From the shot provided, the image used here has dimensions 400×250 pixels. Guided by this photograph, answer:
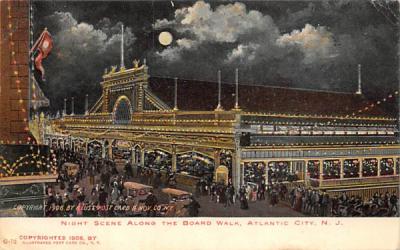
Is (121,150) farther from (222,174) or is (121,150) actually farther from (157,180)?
(222,174)

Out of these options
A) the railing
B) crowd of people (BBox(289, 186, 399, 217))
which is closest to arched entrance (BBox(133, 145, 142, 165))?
crowd of people (BBox(289, 186, 399, 217))

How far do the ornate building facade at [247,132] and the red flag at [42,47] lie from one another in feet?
1.86

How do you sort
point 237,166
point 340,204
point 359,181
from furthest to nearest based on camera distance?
point 359,181 → point 340,204 → point 237,166

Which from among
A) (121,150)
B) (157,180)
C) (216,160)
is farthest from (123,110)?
(216,160)

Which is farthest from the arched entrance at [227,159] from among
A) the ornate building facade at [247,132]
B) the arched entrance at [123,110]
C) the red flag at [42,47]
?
the red flag at [42,47]

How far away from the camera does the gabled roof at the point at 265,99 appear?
4004 millimetres

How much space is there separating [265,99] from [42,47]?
86.4 inches

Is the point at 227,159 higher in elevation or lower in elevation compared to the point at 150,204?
higher

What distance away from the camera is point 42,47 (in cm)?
409

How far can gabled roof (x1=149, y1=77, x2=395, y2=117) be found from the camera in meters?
4.00

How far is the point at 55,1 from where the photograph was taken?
4051 millimetres

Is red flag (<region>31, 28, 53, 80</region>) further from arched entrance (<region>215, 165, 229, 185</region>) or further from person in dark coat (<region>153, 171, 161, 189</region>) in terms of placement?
arched entrance (<region>215, 165, 229, 185</region>)

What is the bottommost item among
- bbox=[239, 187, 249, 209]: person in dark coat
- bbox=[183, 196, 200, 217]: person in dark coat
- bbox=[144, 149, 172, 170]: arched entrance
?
bbox=[183, 196, 200, 217]: person in dark coat

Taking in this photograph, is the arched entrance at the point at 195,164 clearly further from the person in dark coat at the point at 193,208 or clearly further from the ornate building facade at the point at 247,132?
the person in dark coat at the point at 193,208
